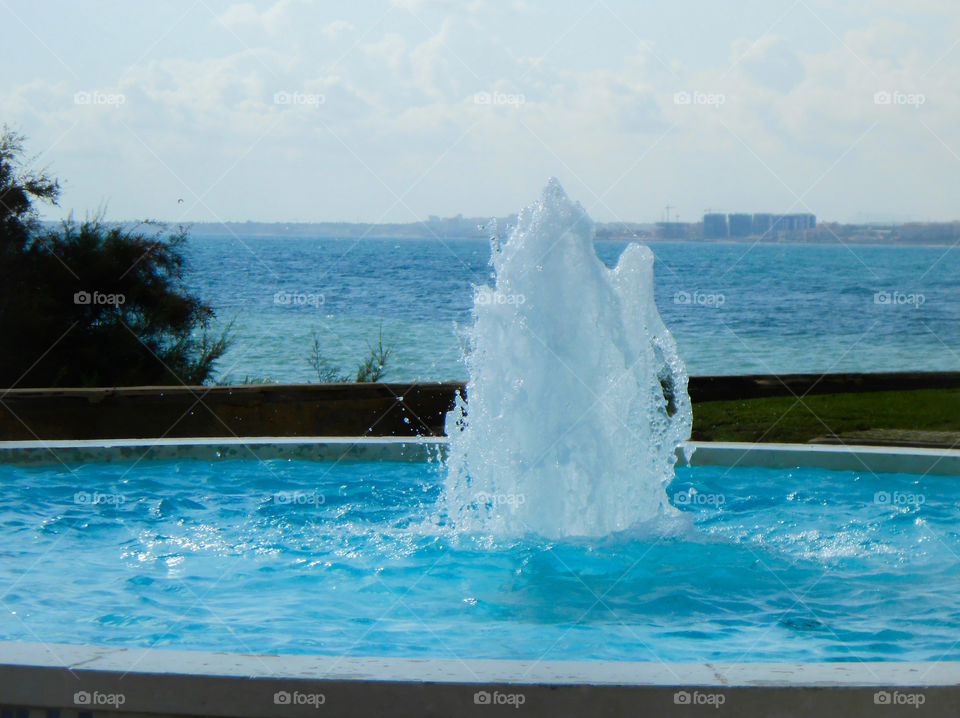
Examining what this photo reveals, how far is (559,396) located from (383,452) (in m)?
2.76

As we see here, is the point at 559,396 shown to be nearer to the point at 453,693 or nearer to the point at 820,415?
the point at 453,693

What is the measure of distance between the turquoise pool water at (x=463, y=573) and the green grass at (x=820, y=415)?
2.82m

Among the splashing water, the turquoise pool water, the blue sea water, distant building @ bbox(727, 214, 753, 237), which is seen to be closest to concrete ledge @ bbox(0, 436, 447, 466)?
the turquoise pool water

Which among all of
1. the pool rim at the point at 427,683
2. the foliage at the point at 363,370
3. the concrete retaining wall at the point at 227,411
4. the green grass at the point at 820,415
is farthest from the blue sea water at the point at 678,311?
the pool rim at the point at 427,683

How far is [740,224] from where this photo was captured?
4681 centimetres

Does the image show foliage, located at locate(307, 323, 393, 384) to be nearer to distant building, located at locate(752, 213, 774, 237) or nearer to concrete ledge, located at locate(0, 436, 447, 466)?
concrete ledge, located at locate(0, 436, 447, 466)

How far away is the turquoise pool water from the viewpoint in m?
3.96

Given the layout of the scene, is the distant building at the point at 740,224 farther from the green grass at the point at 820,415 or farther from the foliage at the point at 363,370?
the green grass at the point at 820,415

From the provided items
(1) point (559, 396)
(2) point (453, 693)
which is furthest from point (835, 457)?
(2) point (453, 693)

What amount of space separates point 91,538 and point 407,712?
363cm

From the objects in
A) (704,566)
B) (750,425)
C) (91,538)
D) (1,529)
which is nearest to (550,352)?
(704,566)

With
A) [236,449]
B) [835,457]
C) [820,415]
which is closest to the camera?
[835,457]

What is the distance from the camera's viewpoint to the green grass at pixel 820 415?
993 cm

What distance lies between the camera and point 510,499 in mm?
5375
